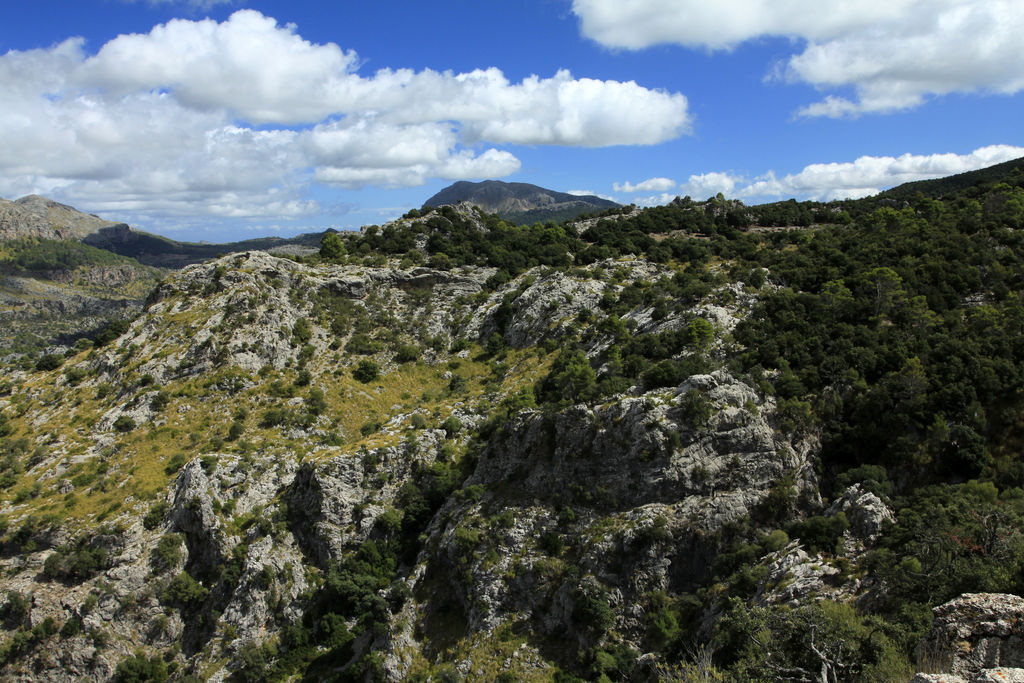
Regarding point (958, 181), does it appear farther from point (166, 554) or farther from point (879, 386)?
point (166, 554)

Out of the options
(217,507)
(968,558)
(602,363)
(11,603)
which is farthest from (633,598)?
(11,603)

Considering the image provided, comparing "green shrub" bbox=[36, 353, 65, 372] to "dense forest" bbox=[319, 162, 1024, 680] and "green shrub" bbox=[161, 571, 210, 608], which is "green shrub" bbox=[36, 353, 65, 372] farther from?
"dense forest" bbox=[319, 162, 1024, 680]

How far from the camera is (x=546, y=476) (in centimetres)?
3625

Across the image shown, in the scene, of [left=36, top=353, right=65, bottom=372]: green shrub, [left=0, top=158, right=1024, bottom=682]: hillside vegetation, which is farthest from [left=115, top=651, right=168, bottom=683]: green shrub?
[left=36, top=353, right=65, bottom=372]: green shrub

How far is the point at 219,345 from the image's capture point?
5331cm

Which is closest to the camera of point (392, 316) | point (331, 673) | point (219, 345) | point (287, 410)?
point (331, 673)

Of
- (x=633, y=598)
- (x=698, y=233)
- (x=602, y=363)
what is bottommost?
(x=633, y=598)

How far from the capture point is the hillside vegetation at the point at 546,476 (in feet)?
85.7

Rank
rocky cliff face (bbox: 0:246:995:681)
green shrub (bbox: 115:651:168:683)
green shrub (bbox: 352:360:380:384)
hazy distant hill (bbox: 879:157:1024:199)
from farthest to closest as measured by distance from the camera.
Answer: hazy distant hill (bbox: 879:157:1024:199), green shrub (bbox: 352:360:380:384), green shrub (bbox: 115:651:168:683), rocky cliff face (bbox: 0:246:995:681)

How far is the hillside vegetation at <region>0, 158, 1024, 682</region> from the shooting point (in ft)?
85.7

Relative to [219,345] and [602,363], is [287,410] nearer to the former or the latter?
[219,345]

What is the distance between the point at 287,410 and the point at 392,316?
1818 centimetres

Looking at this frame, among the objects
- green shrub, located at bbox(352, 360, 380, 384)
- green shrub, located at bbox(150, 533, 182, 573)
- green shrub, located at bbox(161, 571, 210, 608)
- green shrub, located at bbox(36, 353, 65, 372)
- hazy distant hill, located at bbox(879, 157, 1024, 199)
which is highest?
hazy distant hill, located at bbox(879, 157, 1024, 199)

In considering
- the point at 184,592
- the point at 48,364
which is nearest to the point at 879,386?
the point at 184,592
